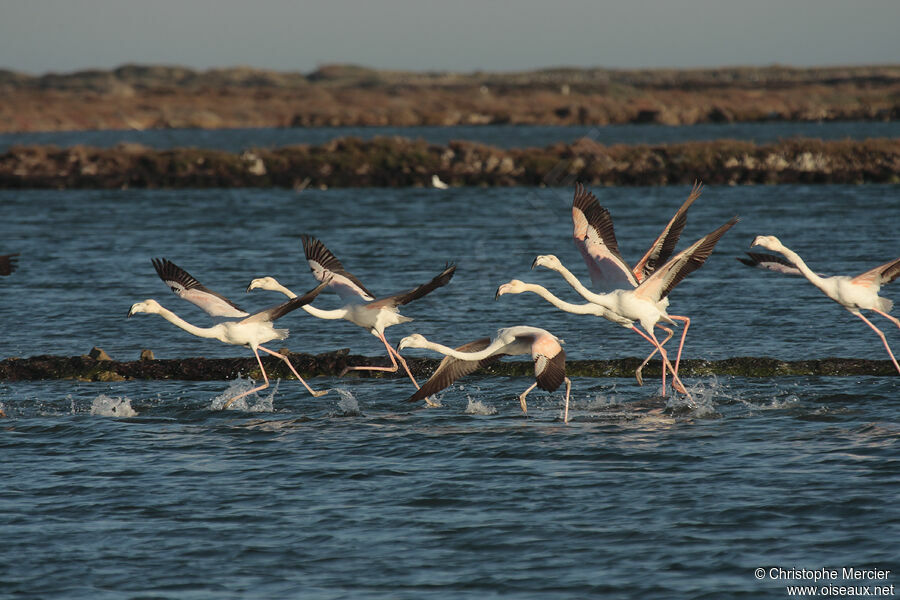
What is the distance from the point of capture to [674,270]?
14.0 metres

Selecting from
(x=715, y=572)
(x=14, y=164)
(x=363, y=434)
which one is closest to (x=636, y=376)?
(x=363, y=434)

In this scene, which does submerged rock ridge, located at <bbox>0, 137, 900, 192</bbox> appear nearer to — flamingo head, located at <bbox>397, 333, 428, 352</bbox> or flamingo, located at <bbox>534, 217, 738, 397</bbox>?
flamingo, located at <bbox>534, 217, 738, 397</bbox>

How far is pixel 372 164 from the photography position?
53.7 metres

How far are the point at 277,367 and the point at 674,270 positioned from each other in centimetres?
556

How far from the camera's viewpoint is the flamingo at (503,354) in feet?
40.2

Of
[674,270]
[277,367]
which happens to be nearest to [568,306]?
[674,270]

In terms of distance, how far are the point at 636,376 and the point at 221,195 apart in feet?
121

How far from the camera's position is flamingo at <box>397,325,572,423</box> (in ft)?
40.2

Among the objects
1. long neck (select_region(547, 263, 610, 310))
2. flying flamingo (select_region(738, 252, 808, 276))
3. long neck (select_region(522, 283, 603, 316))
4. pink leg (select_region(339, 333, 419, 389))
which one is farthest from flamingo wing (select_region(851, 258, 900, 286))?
pink leg (select_region(339, 333, 419, 389))

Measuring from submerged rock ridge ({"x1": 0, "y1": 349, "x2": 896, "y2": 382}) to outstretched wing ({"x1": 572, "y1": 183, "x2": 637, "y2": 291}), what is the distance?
154cm

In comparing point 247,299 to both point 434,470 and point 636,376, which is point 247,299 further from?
point 434,470

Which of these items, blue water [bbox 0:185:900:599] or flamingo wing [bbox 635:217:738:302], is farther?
flamingo wing [bbox 635:217:738:302]

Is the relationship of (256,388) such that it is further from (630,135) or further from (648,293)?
(630,135)

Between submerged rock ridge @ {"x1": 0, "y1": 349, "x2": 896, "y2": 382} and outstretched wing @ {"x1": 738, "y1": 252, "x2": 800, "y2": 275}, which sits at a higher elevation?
outstretched wing @ {"x1": 738, "y1": 252, "x2": 800, "y2": 275}
